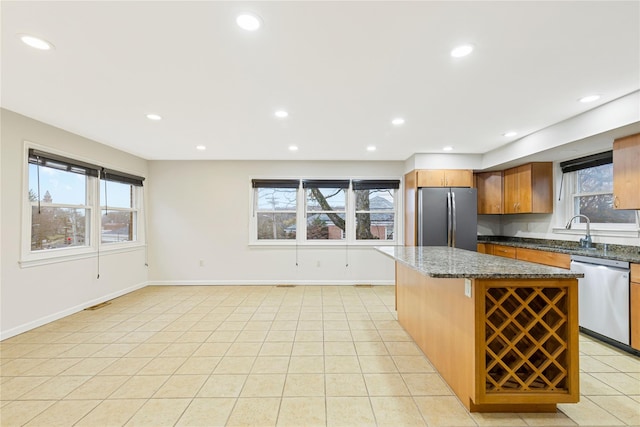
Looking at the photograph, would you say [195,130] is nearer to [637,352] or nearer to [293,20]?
[293,20]

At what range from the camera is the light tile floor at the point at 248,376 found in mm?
1819

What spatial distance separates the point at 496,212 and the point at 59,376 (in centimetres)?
594

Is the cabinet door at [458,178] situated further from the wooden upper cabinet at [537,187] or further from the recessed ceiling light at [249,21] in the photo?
the recessed ceiling light at [249,21]

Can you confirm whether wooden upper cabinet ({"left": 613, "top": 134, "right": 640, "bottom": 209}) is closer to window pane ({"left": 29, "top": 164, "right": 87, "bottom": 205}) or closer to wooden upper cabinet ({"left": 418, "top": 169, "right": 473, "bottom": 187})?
wooden upper cabinet ({"left": 418, "top": 169, "right": 473, "bottom": 187})

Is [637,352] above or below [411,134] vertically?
below

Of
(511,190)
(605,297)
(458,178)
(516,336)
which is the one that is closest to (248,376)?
(516,336)

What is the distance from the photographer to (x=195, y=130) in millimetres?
3627

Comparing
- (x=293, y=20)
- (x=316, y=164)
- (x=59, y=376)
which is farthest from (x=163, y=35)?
(x=316, y=164)

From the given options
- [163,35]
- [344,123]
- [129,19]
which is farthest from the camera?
[344,123]

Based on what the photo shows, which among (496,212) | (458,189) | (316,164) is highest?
(316,164)

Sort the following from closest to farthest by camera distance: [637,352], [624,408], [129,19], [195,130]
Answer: [129,19]
[624,408]
[637,352]
[195,130]

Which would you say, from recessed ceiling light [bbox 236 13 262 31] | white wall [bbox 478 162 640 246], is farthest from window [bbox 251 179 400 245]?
recessed ceiling light [bbox 236 13 262 31]

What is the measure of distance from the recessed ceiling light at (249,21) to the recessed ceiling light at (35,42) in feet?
4.32

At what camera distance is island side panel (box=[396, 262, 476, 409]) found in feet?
6.11
